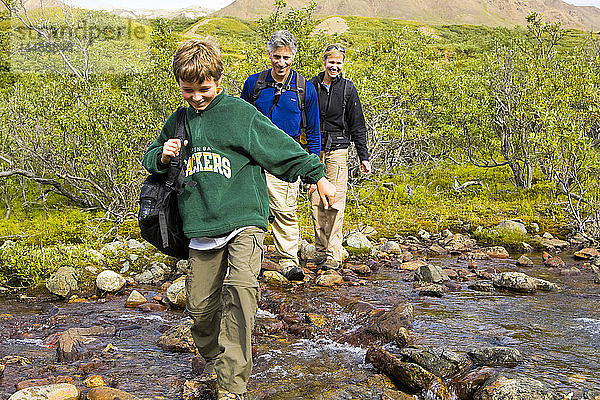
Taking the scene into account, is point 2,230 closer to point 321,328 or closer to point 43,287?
point 43,287

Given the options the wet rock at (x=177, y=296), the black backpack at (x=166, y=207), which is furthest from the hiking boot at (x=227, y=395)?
the wet rock at (x=177, y=296)

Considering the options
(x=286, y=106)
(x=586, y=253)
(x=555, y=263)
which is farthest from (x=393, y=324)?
(x=586, y=253)

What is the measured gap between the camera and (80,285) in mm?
8117

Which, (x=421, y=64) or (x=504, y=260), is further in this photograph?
(x=421, y=64)

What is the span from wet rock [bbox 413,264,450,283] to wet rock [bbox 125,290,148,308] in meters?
4.05

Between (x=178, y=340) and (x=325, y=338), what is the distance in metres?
1.56

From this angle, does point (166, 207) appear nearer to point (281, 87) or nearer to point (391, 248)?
point (281, 87)

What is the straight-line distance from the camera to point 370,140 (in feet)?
53.5

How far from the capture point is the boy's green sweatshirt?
4.06 metres

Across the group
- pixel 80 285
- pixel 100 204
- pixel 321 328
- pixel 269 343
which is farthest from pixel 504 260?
pixel 100 204

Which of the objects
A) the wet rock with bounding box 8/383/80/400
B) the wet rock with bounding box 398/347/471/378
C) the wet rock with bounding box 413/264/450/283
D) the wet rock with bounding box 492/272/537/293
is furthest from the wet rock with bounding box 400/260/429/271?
the wet rock with bounding box 8/383/80/400

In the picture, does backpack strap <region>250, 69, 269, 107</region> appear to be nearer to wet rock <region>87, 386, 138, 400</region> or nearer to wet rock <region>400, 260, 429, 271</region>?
wet rock <region>87, 386, 138, 400</region>

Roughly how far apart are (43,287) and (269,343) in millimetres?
4208

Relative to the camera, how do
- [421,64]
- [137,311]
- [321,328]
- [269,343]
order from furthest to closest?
[421,64]
[137,311]
[321,328]
[269,343]
